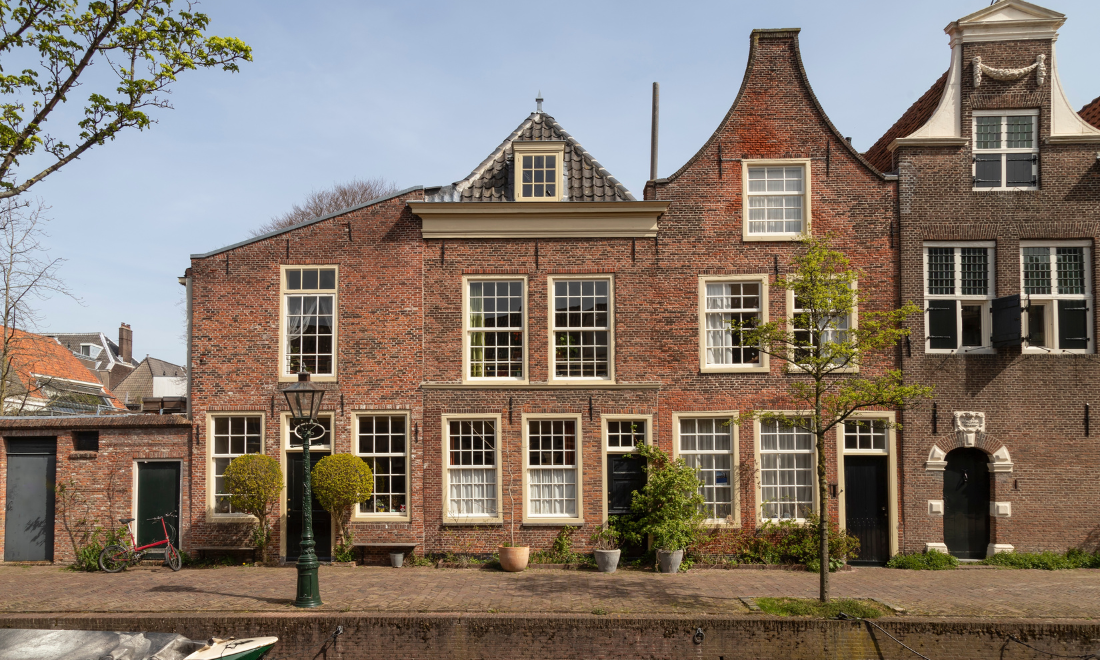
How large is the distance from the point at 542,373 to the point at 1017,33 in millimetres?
11778

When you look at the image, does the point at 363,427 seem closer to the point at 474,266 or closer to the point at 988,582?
the point at 474,266

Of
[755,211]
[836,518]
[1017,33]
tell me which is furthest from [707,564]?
[1017,33]

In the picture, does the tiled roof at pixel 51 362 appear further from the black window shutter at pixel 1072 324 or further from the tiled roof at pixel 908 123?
the black window shutter at pixel 1072 324

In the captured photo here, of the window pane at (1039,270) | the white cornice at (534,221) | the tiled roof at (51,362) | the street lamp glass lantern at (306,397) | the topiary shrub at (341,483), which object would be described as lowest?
the topiary shrub at (341,483)

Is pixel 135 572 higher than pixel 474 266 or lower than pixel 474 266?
lower

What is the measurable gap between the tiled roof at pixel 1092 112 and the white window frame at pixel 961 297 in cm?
466

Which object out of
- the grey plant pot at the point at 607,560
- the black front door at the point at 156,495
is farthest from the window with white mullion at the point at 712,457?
the black front door at the point at 156,495

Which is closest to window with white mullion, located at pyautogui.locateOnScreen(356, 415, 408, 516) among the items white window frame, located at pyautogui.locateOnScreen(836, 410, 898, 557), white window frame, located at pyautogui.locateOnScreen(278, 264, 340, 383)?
white window frame, located at pyautogui.locateOnScreen(278, 264, 340, 383)

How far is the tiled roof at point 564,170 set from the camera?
14.8 m

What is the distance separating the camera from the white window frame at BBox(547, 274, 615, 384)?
1445 centimetres

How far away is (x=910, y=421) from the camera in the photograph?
46.4 feet

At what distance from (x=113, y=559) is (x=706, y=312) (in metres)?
12.5

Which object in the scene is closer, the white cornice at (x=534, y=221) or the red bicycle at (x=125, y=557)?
the red bicycle at (x=125, y=557)

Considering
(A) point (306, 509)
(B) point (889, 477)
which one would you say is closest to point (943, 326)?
(B) point (889, 477)
